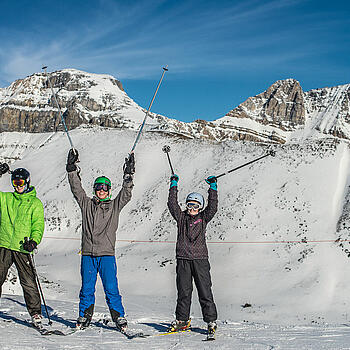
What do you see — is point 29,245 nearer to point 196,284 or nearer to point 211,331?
point 196,284

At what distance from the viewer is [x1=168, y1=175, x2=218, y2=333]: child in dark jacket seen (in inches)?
269

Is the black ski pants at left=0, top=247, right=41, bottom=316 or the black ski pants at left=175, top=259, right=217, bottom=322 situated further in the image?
the black ski pants at left=175, top=259, right=217, bottom=322

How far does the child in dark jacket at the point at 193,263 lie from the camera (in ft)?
22.4

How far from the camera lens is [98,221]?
22.4ft

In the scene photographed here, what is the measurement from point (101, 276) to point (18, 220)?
5.71 feet

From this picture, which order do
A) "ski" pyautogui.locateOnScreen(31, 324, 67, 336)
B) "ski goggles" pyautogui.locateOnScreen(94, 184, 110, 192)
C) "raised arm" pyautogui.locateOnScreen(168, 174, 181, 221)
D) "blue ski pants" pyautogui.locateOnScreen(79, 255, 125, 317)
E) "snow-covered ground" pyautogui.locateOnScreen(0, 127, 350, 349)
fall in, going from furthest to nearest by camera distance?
"raised arm" pyautogui.locateOnScreen(168, 174, 181, 221), "ski goggles" pyautogui.locateOnScreen(94, 184, 110, 192), "snow-covered ground" pyautogui.locateOnScreen(0, 127, 350, 349), "blue ski pants" pyautogui.locateOnScreen(79, 255, 125, 317), "ski" pyautogui.locateOnScreen(31, 324, 67, 336)

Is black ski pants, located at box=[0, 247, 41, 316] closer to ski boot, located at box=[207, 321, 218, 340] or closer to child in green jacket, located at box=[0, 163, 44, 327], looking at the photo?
child in green jacket, located at box=[0, 163, 44, 327]

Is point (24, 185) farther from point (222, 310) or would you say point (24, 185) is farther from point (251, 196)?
point (251, 196)

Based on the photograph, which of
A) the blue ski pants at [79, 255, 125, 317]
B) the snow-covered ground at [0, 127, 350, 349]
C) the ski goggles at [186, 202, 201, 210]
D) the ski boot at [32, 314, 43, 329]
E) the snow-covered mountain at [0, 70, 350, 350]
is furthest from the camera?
the snow-covered mountain at [0, 70, 350, 350]

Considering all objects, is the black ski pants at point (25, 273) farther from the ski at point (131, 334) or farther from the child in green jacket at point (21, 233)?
the ski at point (131, 334)

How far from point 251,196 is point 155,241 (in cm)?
698

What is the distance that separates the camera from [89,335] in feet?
20.9

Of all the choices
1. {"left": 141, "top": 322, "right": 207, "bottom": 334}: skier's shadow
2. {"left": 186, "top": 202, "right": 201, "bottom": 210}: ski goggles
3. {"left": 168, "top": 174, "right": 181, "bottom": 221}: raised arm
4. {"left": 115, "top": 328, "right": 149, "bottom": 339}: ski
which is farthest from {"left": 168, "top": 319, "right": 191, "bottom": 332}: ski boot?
{"left": 186, "top": 202, "right": 201, "bottom": 210}: ski goggles

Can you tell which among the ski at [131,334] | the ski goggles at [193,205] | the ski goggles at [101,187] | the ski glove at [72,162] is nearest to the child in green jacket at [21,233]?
the ski glove at [72,162]
